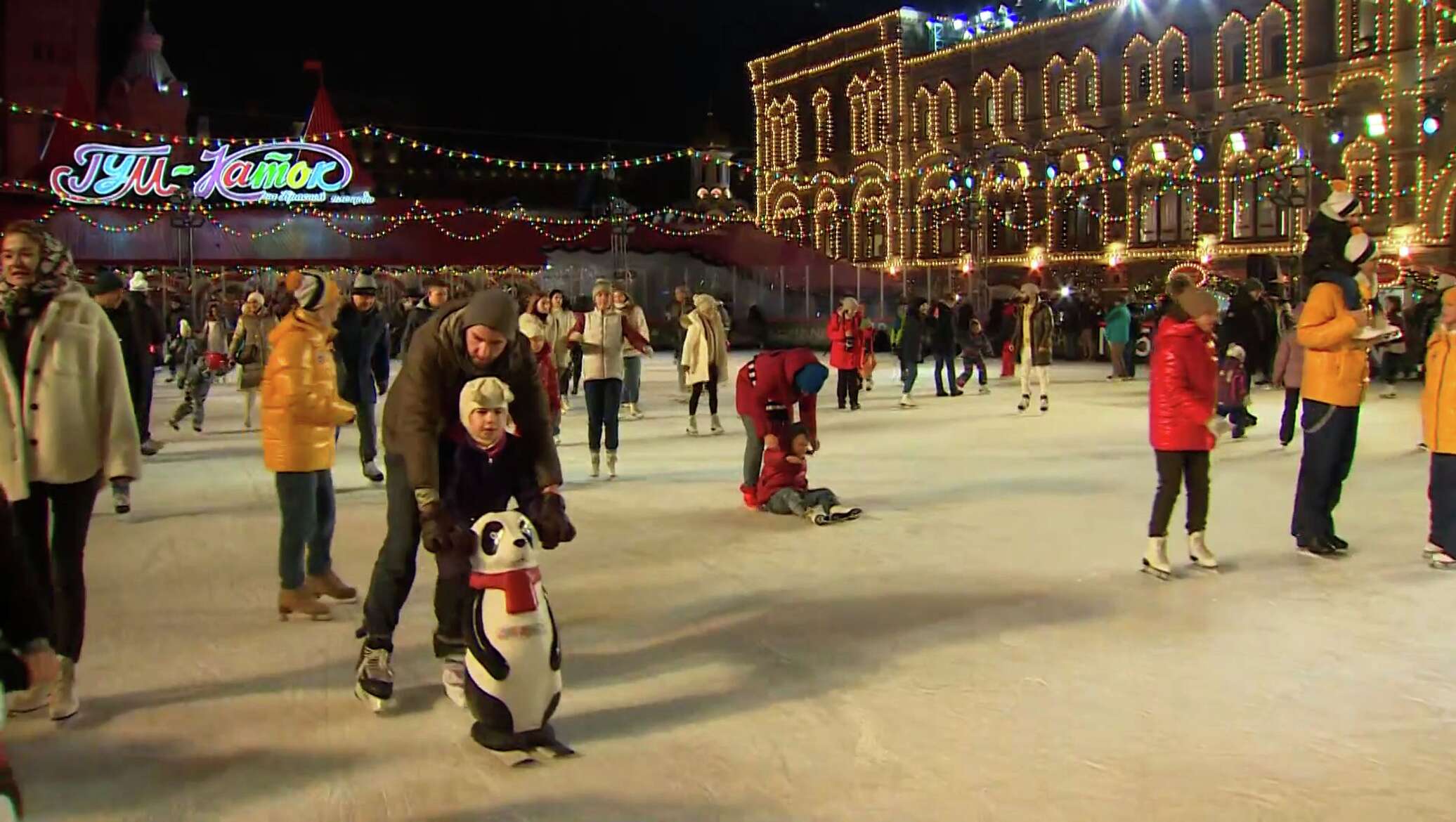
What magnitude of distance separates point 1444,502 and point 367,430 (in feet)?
21.2

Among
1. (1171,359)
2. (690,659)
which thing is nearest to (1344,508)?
(1171,359)

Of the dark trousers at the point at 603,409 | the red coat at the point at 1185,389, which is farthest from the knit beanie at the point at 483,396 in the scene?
the dark trousers at the point at 603,409

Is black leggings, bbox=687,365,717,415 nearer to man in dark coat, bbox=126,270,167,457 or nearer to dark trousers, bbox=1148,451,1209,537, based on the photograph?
man in dark coat, bbox=126,270,167,457

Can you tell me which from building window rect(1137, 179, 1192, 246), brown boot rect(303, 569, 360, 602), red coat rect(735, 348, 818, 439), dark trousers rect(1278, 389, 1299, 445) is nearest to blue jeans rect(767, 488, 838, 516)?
red coat rect(735, 348, 818, 439)

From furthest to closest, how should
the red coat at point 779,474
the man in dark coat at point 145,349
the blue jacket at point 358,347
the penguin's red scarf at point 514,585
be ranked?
the blue jacket at point 358,347
the man in dark coat at point 145,349
the red coat at point 779,474
the penguin's red scarf at point 514,585

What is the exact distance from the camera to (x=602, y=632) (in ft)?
15.4

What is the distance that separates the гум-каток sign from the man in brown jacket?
87.3ft

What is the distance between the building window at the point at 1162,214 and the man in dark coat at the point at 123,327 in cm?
2815

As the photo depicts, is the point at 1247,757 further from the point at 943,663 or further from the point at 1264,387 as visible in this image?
the point at 1264,387

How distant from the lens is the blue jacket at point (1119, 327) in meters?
18.2

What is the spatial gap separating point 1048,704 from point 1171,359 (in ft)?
7.38

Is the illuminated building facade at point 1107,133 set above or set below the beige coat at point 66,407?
above

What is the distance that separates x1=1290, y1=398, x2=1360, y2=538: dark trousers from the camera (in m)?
5.85

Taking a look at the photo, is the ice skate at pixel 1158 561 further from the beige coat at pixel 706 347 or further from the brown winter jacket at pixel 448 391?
the beige coat at pixel 706 347
